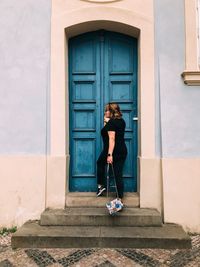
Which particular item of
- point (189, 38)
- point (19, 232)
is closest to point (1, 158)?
point (19, 232)

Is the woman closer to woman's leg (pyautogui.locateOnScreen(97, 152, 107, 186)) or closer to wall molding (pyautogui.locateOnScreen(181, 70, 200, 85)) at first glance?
woman's leg (pyautogui.locateOnScreen(97, 152, 107, 186))

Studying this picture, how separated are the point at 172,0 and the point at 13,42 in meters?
2.73

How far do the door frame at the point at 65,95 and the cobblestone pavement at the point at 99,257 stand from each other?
0.90m

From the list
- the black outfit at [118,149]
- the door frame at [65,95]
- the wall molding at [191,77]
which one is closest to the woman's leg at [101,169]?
the black outfit at [118,149]

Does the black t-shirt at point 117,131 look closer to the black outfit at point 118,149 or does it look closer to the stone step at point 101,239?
the black outfit at point 118,149

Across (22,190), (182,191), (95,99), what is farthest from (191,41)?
(22,190)

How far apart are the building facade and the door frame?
2cm

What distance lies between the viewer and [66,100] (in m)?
4.78

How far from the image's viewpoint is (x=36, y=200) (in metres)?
4.56

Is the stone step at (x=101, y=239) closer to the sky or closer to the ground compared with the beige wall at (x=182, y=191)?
closer to the ground

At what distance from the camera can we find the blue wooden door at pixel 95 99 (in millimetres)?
4988

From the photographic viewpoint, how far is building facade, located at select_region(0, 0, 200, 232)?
448cm

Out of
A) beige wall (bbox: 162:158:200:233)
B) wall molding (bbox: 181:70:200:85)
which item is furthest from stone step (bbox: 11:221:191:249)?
wall molding (bbox: 181:70:200:85)

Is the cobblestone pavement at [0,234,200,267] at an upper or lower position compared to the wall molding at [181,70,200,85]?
lower
